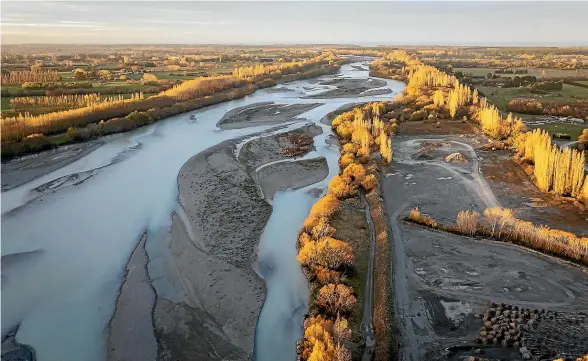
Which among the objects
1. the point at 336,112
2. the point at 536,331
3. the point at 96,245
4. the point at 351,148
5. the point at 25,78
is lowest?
the point at 96,245

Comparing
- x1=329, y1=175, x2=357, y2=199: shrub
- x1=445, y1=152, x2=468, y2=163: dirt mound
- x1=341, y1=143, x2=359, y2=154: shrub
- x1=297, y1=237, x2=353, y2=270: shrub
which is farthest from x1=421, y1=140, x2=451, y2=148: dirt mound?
x1=297, y1=237, x2=353, y2=270: shrub

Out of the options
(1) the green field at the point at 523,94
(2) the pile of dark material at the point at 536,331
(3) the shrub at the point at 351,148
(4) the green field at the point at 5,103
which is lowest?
(2) the pile of dark material at the point at 536,331

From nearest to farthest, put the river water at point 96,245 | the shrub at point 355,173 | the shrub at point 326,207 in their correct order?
the river water at point 96,245 < the shrub at point 326,207 < the shrub at point 355,173

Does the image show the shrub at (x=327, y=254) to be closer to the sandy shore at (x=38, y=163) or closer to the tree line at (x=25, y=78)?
the sandy shore at (x=38, y=163)

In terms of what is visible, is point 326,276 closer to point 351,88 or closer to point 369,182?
point 369,182

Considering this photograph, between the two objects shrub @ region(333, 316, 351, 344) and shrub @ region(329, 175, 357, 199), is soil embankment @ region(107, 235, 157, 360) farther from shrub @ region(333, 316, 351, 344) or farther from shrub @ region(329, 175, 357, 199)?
shrub @ region(329, 175, 357, 199)

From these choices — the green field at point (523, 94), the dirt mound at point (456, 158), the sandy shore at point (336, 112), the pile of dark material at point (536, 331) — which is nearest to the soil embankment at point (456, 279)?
the pile of dark material at point (536, 331)

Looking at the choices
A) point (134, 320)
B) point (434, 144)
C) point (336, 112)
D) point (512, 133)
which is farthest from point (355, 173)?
point (336, 112)
